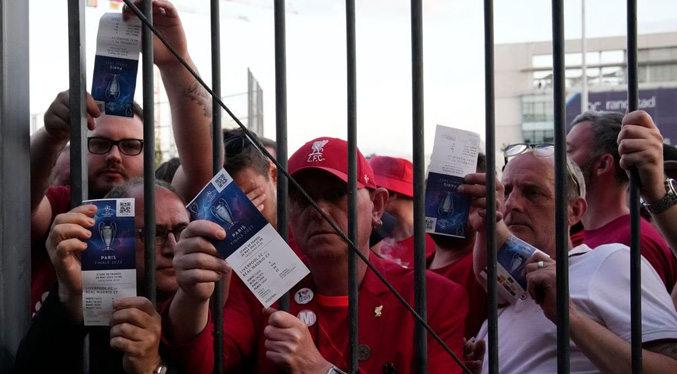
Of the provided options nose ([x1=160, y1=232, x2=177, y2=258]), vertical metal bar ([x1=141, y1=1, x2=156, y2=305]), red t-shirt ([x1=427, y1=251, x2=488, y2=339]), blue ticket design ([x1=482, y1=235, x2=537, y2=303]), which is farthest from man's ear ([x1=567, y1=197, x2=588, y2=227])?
vertical metal bar ([x1=141, y1=1, x2=156, y2=305])

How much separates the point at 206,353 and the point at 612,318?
3.47 feet

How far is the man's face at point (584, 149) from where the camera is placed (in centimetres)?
349

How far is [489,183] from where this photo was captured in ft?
5.59

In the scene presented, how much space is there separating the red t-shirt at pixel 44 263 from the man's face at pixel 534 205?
145cm

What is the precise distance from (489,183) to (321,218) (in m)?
0.76

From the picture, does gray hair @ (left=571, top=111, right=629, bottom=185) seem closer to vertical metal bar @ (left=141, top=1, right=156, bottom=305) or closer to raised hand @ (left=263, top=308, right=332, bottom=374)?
raised hand @ (left=263, top=308, right=332, bottom=374)

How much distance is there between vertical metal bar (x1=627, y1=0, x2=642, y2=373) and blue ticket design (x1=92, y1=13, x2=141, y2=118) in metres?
1.06

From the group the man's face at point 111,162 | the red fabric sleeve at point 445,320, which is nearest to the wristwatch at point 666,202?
the red fabric sleeve at point 445,320

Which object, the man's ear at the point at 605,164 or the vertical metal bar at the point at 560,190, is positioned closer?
the vertical metal bar at the point at 560,190

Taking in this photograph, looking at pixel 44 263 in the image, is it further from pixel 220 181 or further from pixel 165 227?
pixel 220 181

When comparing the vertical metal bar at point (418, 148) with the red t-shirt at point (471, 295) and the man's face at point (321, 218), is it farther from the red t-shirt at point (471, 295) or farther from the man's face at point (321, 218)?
the red t-shirt at point (471, 295)

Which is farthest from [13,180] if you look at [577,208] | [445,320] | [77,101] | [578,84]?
[578,84]

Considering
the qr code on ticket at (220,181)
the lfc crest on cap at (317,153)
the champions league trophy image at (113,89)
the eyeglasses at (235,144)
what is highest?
the champions league trophy image at (113,89)

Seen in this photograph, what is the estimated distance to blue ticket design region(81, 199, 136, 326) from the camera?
5.52ft
